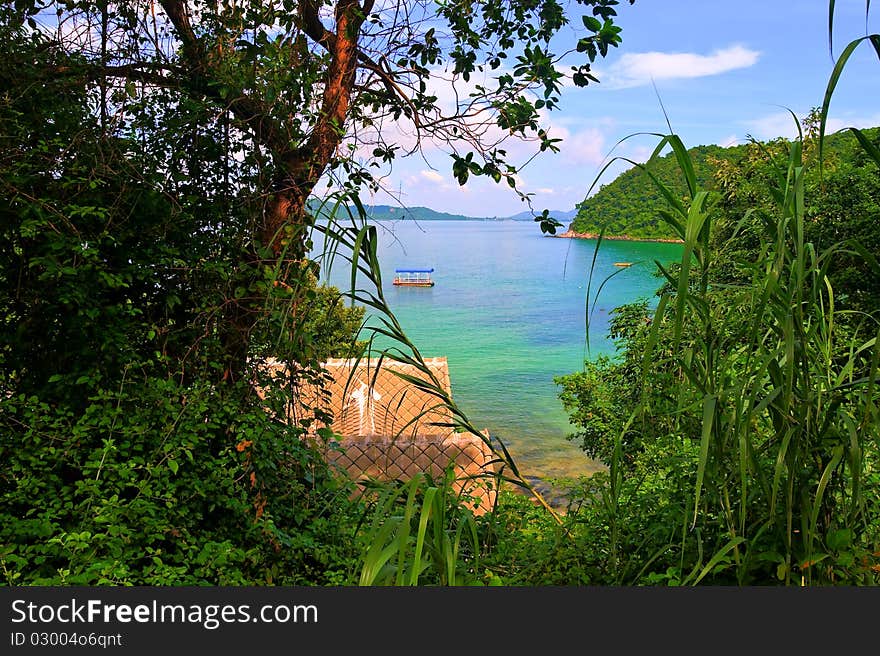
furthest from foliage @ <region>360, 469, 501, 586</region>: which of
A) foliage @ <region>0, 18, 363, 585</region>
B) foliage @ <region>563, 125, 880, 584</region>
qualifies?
foliage @ <region>0, 18, 363, 585</region>

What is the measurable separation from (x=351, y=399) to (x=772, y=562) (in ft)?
18.3

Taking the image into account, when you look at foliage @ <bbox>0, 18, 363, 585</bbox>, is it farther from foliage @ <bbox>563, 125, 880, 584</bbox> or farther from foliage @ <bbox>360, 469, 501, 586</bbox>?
foliage @ <bbox>563, 125, 880, 584</bbox>

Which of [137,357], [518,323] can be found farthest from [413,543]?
[518,323]

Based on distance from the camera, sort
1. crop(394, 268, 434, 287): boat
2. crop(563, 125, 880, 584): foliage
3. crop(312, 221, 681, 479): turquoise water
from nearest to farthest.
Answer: crop(563, 125, 880, 584): foliage → crop(312, 221, 681, 479): turquoise water → crop(394, 268, 434, 287): boat

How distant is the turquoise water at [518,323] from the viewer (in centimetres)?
307

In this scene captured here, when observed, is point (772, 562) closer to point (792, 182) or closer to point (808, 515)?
point (808, 515)

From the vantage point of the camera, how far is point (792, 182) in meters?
1.11

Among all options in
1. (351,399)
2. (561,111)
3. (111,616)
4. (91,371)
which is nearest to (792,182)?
(111,616)

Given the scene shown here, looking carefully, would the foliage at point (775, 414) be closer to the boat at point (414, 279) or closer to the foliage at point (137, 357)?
the foliage at point (137, 357)

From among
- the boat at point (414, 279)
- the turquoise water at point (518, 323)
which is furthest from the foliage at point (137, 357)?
the boat at point (414, 279)

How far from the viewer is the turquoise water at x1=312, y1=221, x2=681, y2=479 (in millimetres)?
3072

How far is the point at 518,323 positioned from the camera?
90.2 ft

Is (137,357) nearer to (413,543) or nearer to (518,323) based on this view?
(413,543)

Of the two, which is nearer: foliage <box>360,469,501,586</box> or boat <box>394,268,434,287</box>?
foliage <box>360,469,501,586</box>
